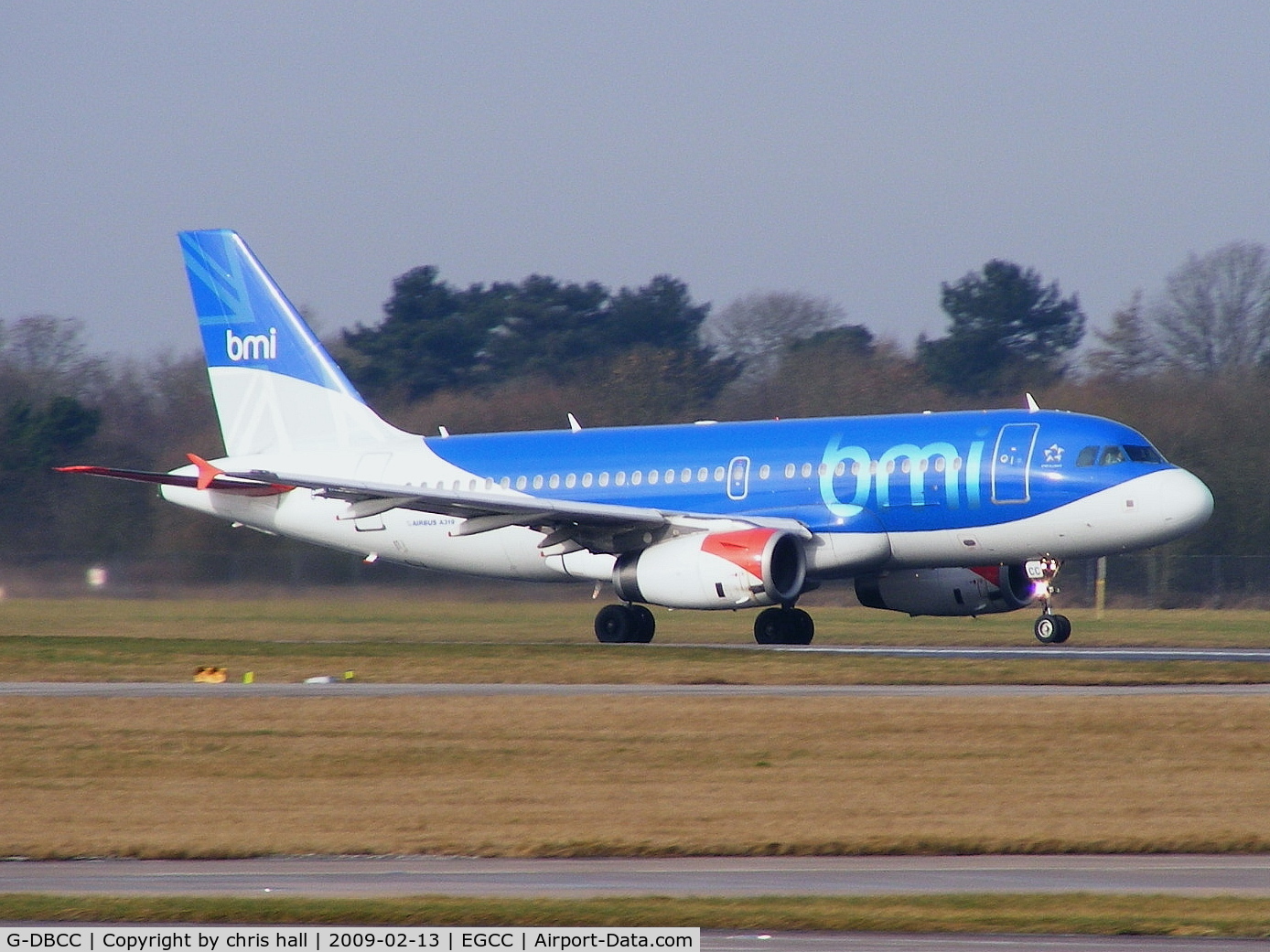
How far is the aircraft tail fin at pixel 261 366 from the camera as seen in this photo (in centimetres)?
3838

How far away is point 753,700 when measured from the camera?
73.9 feet

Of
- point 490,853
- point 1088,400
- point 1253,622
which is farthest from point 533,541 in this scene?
point 1088,400

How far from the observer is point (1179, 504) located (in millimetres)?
30234

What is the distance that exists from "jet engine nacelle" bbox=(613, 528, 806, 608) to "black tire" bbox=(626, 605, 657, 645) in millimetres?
1771

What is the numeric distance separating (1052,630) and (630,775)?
51.4 feet

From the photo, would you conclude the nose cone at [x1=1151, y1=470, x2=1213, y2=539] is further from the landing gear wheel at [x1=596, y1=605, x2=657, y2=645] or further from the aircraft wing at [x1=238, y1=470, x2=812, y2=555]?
the landing gear wheel at [x1=596, y1=605, x2=657, y2=645]

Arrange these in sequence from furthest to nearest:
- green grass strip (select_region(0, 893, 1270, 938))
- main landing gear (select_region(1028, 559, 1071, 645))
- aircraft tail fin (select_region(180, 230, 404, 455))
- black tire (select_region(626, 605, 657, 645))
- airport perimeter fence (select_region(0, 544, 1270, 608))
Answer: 1. airport perimeter fence (select_region(0, 544, 1270, 608))
2. aircraft tail fin (select_region(180, 230, 404, 455))
3. black tire (select_region(626, 605, 657, 645))
4. main landing gear (select_region(1028, 559, 1071, 645))
5. green grass strip (select_region(0, 893, 1270, 938))

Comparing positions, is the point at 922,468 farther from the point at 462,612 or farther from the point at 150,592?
the point at 150,592

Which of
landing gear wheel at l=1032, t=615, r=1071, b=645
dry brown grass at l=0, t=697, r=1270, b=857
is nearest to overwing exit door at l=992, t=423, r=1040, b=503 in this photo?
landing gear wheel at l=1032, t=615, r=1071, b=645

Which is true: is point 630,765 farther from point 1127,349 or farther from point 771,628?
point 1127,349

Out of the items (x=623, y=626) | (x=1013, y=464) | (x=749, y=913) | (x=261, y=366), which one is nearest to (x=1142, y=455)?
(x=1013, y=464)

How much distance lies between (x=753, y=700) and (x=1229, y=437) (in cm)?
3510

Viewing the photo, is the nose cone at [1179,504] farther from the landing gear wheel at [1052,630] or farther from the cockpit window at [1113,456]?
the landing gear wheel at [1052,630]

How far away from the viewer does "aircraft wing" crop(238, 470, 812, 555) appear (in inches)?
1252
